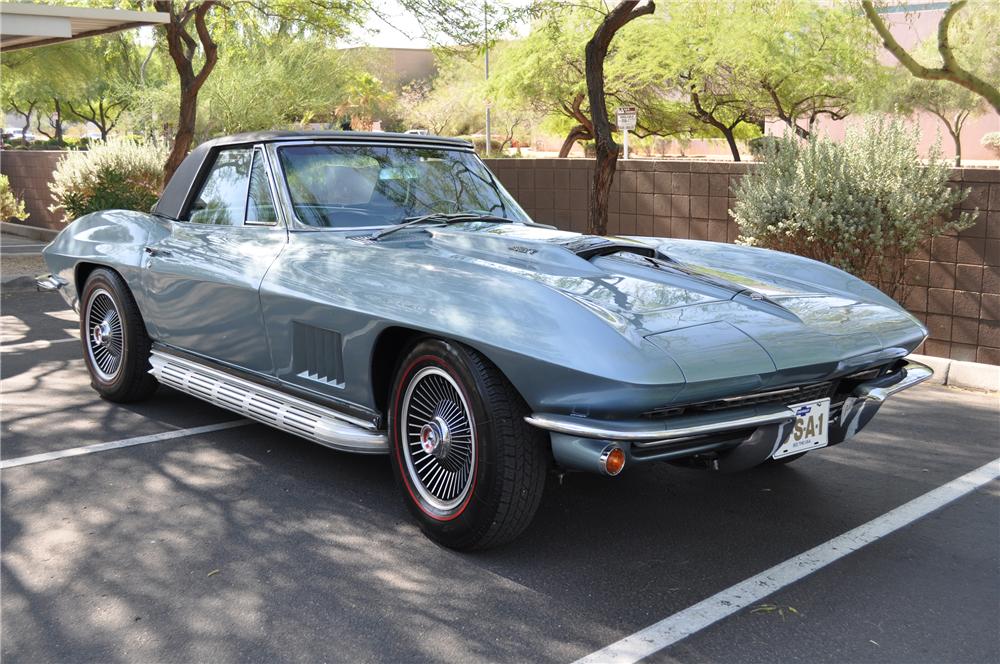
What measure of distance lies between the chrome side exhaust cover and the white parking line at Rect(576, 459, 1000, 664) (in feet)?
4.56

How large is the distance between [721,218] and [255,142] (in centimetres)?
530

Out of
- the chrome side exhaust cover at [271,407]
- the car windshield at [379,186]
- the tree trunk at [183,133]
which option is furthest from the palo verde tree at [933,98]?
the chrome side exhaust cover at [271,407]

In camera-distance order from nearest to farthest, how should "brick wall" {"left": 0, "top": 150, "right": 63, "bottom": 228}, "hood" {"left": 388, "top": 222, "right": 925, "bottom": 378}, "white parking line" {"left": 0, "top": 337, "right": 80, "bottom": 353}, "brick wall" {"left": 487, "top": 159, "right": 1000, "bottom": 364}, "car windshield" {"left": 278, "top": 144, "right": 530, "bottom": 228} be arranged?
"hood" {"left": 388, "top": 222, "right": 925, "bottom": 378}, "car windshield" {"left": 278, "top": 144, "right": 530, "bottom": 228}, "brick wall" {"left": 487, "top": 159, "right": 1000, "bottom": 364}, "white parking line" {"left": 0, "top": 337, "right": 80, "bottom": 353}, "brick wall" {"left": 0, "top": 150, "right": 63, "bottom": 228}

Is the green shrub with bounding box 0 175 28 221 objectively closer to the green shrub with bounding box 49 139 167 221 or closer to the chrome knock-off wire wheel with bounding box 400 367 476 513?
the green shrub with bounding box 49 139 167 221

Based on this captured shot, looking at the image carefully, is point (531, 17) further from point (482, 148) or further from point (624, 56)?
point (482, 148)

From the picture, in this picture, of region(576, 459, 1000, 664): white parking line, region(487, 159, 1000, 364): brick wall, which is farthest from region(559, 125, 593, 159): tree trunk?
region(576, 459, 1000, 664): white parking line

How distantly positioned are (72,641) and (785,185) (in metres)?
6.49

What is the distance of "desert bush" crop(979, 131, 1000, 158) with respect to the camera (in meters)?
45.0

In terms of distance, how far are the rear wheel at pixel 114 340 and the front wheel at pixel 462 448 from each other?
2.36m

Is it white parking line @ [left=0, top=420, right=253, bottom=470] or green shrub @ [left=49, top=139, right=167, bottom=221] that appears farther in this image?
green shrub @ [left=49, top=139, right=167, bottom=221]

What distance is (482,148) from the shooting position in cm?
5178

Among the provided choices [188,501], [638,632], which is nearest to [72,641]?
[188,501]

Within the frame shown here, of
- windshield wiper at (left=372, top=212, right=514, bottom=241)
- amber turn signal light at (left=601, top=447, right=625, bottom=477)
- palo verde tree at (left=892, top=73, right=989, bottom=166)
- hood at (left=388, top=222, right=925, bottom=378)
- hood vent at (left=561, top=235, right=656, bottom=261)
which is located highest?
palo verde tree at (left=892, top=73, right=989, bottom=166)

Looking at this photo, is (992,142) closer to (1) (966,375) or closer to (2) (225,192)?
(1) (966,375)
